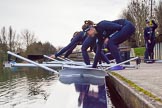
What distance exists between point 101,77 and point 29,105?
288cm

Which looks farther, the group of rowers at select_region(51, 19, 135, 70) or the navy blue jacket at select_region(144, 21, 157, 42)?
the navy blue jacket at select_region(144, 21, 157, 42)

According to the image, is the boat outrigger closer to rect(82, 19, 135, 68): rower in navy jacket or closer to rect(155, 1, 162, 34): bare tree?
rect(82, 19, 135, 68): rower in navy jacket

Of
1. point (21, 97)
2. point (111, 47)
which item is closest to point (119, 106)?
point (111, 47)

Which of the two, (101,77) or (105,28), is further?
(105,28)

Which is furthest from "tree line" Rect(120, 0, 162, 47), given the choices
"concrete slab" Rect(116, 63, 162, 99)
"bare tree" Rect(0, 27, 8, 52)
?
"concrete slab" Rect(116, 63, 162, 99)

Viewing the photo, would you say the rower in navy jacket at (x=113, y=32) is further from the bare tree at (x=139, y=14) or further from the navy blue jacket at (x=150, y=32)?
the bare tree at (x=139, y=14)

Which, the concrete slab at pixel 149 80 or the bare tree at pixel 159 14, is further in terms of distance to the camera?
the bare tree at pixel 159 14

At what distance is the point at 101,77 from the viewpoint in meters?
7.26

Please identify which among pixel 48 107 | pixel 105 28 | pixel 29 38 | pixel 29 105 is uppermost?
pixel 29 38

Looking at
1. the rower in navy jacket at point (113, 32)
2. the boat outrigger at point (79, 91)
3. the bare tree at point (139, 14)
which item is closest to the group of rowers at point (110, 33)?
the rower in navy jacket at point (113, 32)

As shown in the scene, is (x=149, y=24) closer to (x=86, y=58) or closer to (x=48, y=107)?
(x=86, y=58)

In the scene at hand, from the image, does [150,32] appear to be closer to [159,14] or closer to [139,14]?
[159,14]

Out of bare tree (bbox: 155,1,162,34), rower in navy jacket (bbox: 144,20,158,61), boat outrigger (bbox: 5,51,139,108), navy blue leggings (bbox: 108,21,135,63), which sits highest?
bare tree (bbox: 155,1,162,34)

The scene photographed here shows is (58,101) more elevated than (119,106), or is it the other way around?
(58,101)
